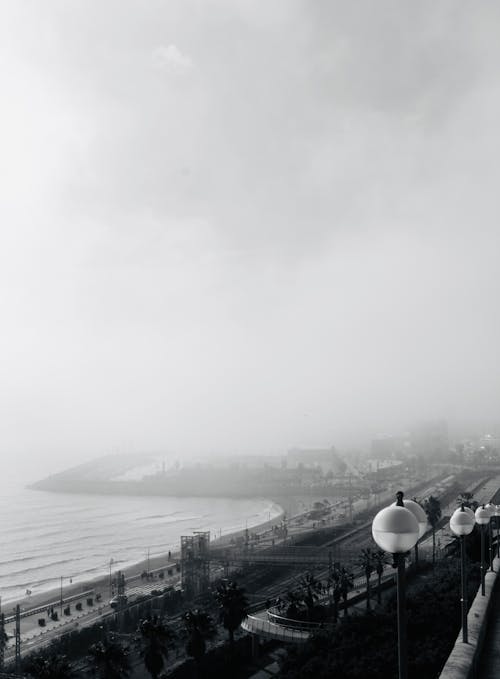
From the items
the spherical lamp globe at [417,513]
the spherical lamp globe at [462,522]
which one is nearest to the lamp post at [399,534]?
the spherical lamp globe at [417,513]

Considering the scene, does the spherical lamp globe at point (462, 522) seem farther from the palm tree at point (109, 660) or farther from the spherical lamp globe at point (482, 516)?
the palm tree at point (109, 660)

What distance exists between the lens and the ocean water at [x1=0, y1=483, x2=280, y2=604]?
221 ft

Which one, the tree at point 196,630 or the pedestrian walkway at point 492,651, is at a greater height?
the pedestrian walkway at point 492,651

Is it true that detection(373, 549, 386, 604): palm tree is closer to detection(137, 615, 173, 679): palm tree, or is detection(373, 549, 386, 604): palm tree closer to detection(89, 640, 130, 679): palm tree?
detection(137, 615, 173, 679): palm tree

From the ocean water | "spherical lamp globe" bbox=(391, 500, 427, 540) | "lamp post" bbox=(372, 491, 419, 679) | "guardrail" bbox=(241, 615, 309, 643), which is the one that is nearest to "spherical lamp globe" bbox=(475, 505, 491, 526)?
"spherical lamp globe" bbox=(391, 500, 427, 540)

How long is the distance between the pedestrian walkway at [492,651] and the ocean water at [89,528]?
169ft

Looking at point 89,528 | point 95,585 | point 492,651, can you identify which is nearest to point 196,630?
point 492,651

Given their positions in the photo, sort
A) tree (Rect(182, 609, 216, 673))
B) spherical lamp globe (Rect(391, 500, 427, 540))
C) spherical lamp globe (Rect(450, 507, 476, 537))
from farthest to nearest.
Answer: tree (Rect(182, 609, 216, 673)), spherical lamp globe (Rect(450, 507, 476, 537)), spherical lamp globe (Rect(391, 500, 427, 540))

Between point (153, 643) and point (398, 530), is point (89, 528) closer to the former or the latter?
point (153, 643)

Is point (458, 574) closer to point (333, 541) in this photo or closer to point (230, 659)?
point (230, 659)

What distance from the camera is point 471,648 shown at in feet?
28.8

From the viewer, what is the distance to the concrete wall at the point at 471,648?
7684 millimetres

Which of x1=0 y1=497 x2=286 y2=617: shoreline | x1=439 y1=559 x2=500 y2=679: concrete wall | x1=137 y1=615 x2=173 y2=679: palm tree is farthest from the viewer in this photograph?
x1=0 y1=497 x2=286 y2=617: shoreline

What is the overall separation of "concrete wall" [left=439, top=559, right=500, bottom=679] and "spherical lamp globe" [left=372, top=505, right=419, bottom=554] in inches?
102
